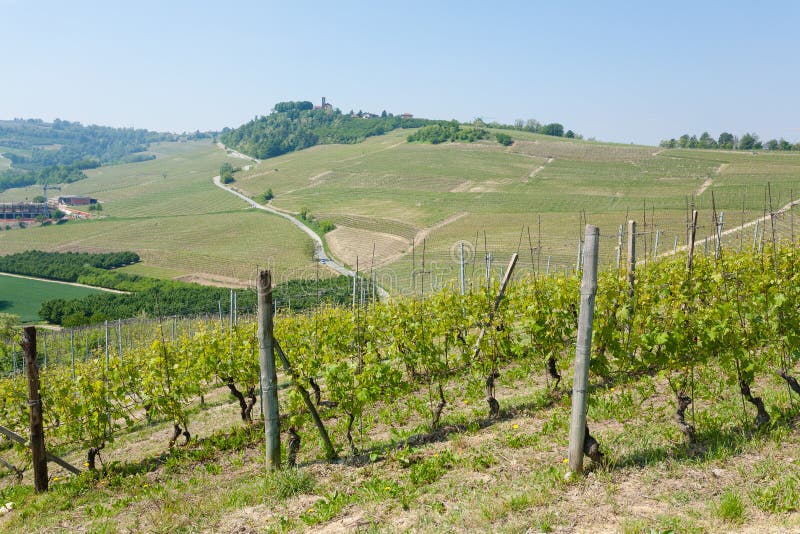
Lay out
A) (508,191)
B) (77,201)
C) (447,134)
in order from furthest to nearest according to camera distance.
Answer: (447,134), (77,201), (508,191)

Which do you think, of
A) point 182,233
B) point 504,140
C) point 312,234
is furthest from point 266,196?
point 504,140

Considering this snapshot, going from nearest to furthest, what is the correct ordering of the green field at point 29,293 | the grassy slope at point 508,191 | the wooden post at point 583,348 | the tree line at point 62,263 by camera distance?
the wooden post at point 583,348 < the grassy slope at point 508,191 < the green field at point 29,293 < the tree line at point 62,263

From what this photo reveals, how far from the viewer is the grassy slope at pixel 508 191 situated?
42.9m

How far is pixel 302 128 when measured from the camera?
447 feet

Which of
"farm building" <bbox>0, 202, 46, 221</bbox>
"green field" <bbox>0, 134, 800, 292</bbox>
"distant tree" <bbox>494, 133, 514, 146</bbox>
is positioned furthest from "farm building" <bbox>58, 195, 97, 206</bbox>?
"distant tree" <bbox>494, 133, 514, 146</bbox>

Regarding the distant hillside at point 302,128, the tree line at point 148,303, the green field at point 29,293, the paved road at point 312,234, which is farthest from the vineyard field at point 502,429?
the distant hillside at point 302,128

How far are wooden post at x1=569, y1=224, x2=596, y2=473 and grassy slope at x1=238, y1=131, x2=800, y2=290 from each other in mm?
26143

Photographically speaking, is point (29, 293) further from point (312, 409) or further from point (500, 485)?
point (500, 485)

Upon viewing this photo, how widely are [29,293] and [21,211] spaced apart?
4850 cm

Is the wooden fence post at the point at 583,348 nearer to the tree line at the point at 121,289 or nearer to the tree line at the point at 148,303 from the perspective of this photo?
the tree line at the point at 121,289

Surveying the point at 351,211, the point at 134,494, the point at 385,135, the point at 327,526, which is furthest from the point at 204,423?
the point at 385,135

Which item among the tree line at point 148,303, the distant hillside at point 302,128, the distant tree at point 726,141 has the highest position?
the distant hillside at point 302,128

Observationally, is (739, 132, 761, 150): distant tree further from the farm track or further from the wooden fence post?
the wooden fence post

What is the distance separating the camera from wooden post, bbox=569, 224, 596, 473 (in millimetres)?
4461
